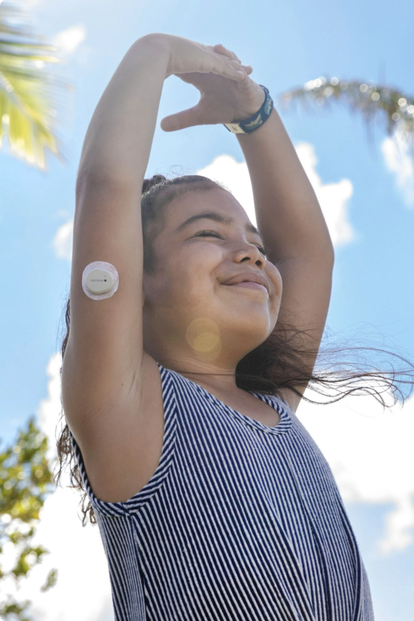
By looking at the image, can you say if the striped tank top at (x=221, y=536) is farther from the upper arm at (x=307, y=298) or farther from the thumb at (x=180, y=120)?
the thumb at (x=180, y=120)

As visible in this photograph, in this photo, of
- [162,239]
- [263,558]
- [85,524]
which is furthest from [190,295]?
[85,524]

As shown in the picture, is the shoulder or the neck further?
the shoulder

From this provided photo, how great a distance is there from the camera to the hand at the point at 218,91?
2324mm

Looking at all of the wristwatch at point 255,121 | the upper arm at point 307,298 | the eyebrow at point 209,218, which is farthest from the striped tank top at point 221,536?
the wristwatch at point 255,121

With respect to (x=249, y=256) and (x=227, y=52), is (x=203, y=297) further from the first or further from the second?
(x=227, y=52)

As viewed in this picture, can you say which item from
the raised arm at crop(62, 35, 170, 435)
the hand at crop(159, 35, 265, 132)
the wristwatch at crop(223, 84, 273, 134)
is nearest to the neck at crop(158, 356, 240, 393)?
the raised arm at crop(62, 35, 170, 435)

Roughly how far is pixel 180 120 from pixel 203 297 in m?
1.03

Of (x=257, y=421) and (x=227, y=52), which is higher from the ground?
(x=227, y=52)

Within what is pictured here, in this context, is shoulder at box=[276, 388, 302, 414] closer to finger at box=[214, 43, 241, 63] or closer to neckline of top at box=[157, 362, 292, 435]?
neckline of top at box=[157, 362, 292, 435]

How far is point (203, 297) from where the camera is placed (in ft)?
6.33

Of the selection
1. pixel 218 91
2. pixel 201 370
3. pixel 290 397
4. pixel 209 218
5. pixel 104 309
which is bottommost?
pixel 290 397

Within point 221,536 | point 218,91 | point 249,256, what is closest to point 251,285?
point 249,256

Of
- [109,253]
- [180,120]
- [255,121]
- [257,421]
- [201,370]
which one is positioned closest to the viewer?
[109,253]

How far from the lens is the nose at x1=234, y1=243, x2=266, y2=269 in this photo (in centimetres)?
203
